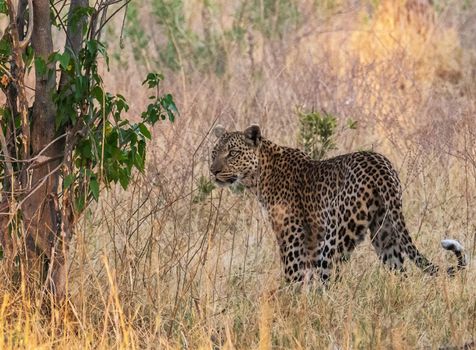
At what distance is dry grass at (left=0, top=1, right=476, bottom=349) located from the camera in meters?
5.14

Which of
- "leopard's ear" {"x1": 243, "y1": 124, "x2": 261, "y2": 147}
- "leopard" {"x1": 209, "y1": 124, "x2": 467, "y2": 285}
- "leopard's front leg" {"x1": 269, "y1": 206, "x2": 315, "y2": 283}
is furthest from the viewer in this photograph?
"leopard's ear" {"x1": 243, "y1": 124, "x2": 261, "y2": 147}

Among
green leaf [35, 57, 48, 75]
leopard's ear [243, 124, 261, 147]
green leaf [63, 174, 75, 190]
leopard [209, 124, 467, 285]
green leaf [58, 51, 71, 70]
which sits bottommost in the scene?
leopard [209, 124, 467, 285]

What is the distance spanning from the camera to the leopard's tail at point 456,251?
582 cm

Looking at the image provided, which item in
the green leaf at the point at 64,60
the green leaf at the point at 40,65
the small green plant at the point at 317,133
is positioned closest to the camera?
the green leaf at the point at 64,60

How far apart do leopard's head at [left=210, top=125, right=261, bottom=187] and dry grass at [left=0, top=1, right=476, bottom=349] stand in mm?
168

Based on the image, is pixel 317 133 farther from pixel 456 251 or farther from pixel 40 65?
pixel 40 65

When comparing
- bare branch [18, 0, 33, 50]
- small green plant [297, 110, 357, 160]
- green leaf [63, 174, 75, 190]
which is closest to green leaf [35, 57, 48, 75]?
bare branch [18, 0, 33, 50]

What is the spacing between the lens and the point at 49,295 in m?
5.37

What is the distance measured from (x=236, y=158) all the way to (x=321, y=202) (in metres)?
0.69

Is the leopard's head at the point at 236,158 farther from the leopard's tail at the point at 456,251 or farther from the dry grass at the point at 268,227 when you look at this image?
the leopard's tail at the point at 456,251

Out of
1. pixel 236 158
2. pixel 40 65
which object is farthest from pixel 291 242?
pixel 40 65

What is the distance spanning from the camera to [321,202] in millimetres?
6855

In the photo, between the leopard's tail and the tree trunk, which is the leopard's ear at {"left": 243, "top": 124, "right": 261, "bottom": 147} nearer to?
the leopard's tail

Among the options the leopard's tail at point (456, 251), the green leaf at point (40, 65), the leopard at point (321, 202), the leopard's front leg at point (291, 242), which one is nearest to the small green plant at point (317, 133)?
the leopard at point (321, 202)
